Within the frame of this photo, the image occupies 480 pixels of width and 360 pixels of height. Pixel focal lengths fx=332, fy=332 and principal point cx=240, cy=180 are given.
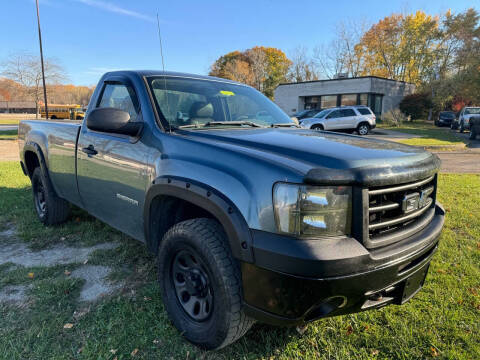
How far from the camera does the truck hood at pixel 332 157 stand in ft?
5.53

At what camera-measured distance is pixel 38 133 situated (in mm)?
4230

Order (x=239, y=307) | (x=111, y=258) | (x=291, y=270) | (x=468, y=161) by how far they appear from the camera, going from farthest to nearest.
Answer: (x=468, y=161)
(x=111, y=258)
(x=239, y=307)
(x=291, y=270)

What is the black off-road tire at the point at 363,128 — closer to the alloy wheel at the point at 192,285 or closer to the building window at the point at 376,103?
the building window at the point at 376,103

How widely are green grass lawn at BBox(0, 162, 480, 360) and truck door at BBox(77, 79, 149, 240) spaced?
1.89ft

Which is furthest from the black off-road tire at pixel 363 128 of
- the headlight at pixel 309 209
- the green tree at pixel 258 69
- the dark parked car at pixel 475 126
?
the green tree at pixel 258 69

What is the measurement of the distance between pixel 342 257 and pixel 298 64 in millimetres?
53955

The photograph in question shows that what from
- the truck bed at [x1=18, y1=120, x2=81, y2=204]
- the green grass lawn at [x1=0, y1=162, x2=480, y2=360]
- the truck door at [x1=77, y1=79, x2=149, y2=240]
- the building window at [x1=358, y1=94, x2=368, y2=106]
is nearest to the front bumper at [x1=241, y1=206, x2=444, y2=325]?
the green grass lawn at [x1=0, y1=162, x2=480, y2=360]

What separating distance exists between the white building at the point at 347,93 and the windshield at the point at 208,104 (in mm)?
27408

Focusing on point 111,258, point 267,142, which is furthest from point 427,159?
point 111,258

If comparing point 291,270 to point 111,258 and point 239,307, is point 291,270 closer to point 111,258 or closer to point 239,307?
point 239,307

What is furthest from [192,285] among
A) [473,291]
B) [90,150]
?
[473,291]

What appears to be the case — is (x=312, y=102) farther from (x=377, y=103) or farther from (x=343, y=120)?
(x=343, y=120)

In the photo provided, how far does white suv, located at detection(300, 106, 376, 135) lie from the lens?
65.5 feet

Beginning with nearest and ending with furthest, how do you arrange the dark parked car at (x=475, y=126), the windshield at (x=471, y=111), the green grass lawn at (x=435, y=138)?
the green grass lawn at (x=435, y=138) < the dark parked car at (x=475, y=126) < the windshield at (x=471, y=111)
